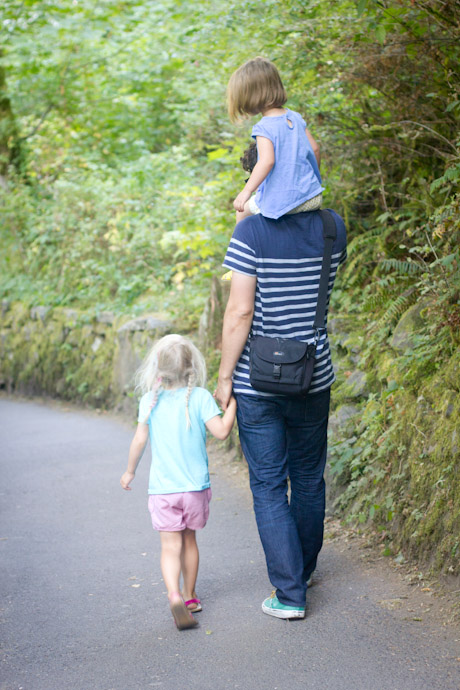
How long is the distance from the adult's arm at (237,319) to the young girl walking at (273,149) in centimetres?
35

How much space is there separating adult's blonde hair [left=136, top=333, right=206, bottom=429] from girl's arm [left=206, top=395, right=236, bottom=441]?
0.14m

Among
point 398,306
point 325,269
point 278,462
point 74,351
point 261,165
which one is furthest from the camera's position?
point 74,351

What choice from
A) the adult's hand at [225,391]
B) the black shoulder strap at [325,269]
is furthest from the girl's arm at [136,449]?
the black shoulder strap at [325,269]

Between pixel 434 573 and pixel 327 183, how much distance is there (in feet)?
12.6

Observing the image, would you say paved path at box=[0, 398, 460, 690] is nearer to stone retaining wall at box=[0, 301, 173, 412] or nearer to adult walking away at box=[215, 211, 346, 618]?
adult walking away at box=[215, 211, 346, 618]

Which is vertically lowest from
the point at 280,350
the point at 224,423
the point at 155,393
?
the point at 224,423

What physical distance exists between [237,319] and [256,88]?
114 centimetres

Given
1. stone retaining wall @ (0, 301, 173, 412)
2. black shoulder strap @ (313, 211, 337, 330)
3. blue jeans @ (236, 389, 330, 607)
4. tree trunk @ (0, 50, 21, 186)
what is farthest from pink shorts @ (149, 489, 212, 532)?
tree trunk @ (0, 50, 21, 186)

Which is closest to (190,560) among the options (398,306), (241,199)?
(241,199)

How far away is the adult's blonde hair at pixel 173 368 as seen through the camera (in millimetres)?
3979

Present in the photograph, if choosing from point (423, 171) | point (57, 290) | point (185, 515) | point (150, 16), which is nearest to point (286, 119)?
point (185, 515)

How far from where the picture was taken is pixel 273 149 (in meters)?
3.73

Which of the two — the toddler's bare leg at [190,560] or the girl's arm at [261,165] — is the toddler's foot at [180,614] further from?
the girl's arm at [261,165]

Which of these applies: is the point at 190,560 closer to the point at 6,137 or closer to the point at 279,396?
the point at 279,396
